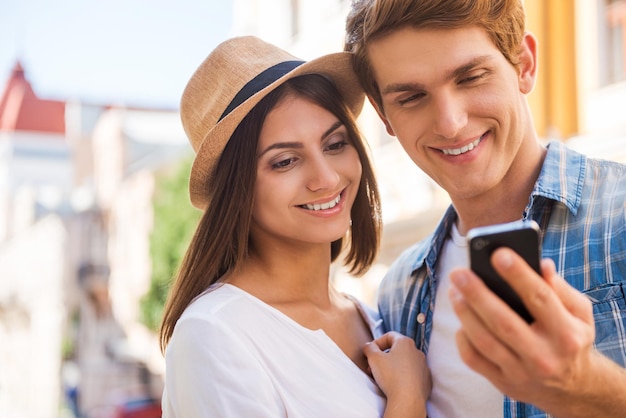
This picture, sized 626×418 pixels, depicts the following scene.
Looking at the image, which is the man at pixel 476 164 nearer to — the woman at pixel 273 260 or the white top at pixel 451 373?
the white top at pixel 451 373

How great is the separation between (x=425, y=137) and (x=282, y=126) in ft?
1.63

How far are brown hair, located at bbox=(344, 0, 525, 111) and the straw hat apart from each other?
26 centimetres

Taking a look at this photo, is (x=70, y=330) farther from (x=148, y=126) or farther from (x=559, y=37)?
(x=559, y=37)

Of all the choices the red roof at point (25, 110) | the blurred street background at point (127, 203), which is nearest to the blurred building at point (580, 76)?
the blurred street background at point (127, 203)

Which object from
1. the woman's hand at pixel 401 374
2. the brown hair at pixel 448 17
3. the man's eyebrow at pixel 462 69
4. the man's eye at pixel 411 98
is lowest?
the woman's hand at pixel 401 374

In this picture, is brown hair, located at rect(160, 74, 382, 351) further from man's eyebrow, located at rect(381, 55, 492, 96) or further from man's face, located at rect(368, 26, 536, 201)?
man's eyebrow, located at rect(381, 55, 492, 96)

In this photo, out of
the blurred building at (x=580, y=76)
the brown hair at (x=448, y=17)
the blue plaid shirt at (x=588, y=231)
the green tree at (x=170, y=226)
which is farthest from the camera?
the green tree at (x=170, y=226)

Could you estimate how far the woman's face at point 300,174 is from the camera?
8.98 ft

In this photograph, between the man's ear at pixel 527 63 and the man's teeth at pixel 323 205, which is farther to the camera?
the man's teeth at pixel 323 205

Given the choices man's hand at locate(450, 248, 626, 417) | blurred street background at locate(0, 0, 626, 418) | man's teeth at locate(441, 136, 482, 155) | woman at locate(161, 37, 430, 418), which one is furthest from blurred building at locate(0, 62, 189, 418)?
man's hand at locate(450, 248, 626, 417)

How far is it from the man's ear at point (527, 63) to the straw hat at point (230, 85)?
2.03ft

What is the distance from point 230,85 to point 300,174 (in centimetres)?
40

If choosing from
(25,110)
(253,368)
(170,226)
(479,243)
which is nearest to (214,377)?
(253,368)

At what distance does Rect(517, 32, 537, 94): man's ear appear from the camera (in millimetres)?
2639
